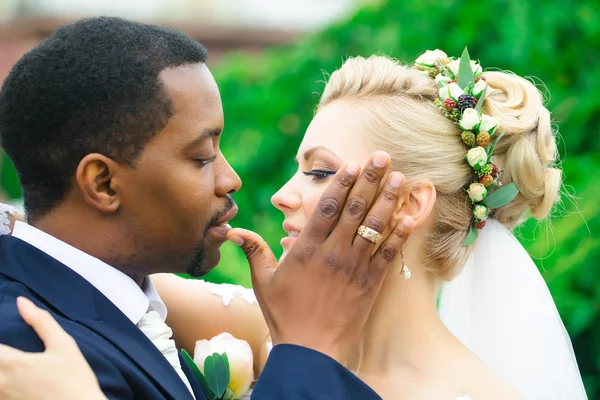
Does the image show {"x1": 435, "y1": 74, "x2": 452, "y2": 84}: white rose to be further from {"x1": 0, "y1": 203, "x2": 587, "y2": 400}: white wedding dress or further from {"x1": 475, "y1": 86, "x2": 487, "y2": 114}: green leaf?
{"x1": 0, "y1": 203, "x2": 587, "y2": 400}: white wedding dress

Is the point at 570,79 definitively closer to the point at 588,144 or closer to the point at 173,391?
the point at 588,144

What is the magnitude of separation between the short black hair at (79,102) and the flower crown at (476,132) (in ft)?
3.69

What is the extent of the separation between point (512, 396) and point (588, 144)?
248cm

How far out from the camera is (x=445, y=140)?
3.19m

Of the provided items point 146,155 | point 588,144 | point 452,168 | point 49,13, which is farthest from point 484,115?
point 49,13

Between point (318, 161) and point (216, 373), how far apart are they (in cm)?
89

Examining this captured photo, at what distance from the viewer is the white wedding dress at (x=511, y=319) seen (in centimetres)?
329

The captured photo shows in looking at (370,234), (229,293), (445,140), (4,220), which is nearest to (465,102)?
(445,140)

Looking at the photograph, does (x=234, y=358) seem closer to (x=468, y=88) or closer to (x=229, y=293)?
(x=229, y=293)

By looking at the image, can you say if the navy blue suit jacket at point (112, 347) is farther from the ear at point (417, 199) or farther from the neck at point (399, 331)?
the ear at point (417, 199)

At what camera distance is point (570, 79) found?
16.6 ft

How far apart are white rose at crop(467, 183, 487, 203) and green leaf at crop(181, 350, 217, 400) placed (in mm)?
1248

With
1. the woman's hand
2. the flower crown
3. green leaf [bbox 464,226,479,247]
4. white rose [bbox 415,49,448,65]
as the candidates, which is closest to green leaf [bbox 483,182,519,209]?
the flower crown

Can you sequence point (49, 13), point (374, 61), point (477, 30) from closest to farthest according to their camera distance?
point (374, 61), point (477, 30), point (49, 13)
